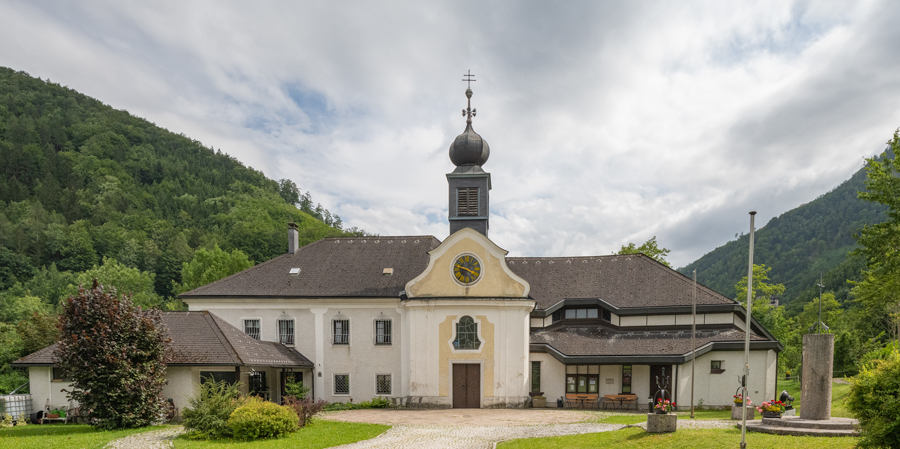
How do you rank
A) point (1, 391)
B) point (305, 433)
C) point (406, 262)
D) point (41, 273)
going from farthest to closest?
point (41, 273), point (406, 262), point (1, 391), point (305, 433)

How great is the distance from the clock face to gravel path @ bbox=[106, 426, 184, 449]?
1322 centimetres

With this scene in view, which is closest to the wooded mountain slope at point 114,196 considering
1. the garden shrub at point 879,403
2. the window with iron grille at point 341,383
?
the window with iron grille at point 341,383

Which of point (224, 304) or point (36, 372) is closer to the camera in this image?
point (36, 372)

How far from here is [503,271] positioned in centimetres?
2642

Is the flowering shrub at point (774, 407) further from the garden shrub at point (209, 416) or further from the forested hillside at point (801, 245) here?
the forested hillside at point (801, 245)

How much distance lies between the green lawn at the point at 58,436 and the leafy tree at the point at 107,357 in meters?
0.71

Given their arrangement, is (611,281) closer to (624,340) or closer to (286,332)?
(624,340)

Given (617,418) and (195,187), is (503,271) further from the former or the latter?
(195,187)

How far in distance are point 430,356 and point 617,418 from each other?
9.16 meters

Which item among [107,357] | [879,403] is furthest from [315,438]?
[879,403]

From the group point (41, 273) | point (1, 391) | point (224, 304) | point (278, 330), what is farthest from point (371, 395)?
point (41, 273)

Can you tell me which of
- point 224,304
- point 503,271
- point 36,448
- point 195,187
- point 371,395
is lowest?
point 371,395

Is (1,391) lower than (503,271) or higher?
lower

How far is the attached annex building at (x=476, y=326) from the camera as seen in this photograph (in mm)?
25406
